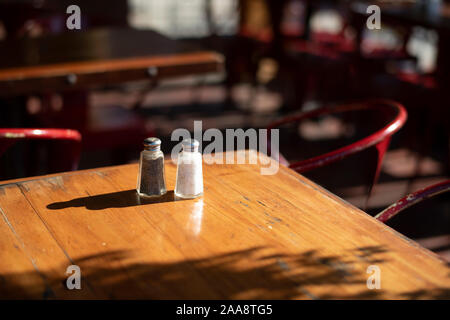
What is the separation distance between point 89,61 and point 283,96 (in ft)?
9.77

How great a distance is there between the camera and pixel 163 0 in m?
6.53

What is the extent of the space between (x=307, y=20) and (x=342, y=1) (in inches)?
13.6

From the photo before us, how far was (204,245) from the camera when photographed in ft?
3.75

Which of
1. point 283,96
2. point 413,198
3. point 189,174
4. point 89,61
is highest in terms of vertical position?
point 89,61

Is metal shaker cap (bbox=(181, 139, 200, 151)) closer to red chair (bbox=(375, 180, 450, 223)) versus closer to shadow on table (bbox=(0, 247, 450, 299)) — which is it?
shadow on table (bbox=(0, 247, 450, 299))

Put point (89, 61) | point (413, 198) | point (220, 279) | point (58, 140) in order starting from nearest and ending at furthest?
point (220, 279) → point (413, 198) → point (58, 140) → point (89, 61)

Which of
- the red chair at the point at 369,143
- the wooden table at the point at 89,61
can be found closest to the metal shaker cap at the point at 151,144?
the red chair at the point at 369,143

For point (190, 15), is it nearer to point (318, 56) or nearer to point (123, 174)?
point (318, 56)

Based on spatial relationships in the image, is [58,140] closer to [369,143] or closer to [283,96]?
[369,143]

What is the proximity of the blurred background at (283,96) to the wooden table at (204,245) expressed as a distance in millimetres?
676

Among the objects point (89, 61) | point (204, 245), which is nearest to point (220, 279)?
point (204, 245)

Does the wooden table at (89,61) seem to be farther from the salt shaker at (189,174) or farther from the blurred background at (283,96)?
the salt shaker at (189,174)

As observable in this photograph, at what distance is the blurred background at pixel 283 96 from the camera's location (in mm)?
2809
